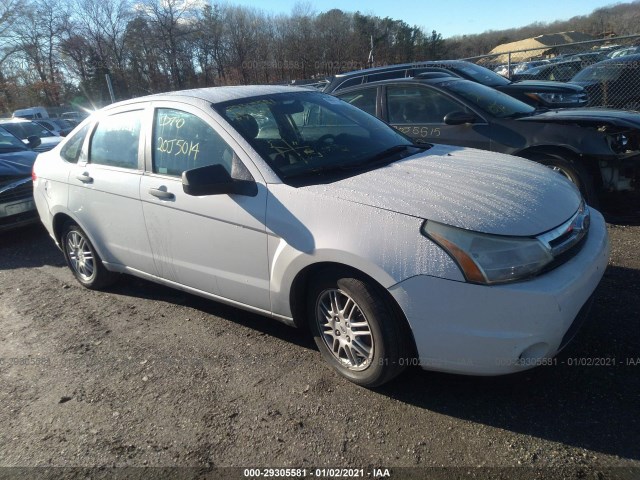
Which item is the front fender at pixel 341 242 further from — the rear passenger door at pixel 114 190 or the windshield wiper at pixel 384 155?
the rear passenger door at pixel 114 190

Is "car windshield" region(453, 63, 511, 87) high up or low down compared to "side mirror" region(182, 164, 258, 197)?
up

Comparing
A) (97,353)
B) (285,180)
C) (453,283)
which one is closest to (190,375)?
(97,353)

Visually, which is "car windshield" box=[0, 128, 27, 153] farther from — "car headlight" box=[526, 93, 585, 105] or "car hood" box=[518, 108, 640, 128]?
"car headlight" box=[526, 93, 585, 105]

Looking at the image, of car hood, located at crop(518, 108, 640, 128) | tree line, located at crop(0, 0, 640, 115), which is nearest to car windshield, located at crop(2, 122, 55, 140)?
car hood, located at crop(518, 108, 640, 128)

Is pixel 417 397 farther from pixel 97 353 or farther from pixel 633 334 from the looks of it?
pixel 97 353

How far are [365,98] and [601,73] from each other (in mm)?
8508

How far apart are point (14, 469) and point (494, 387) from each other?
2.53 metres

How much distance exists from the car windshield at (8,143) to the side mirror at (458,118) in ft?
20.8

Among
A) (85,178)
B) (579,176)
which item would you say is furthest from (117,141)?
(579,176)

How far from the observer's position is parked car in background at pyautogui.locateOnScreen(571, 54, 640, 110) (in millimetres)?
Result: 11367

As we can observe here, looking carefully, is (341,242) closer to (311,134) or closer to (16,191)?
(311,134)

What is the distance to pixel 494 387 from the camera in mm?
2750

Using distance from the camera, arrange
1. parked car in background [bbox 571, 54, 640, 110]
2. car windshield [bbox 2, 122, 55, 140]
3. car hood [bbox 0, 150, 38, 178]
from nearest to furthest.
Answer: car hood [bbox 0, 150, 38, 178] < parked car in background [bbox 571, 54, 640, 110] < car windshield [bbox 2, 122, 55, 140]

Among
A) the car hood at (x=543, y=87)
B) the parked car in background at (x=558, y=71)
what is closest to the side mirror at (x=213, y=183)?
the car hood at (x=543, y=87)
